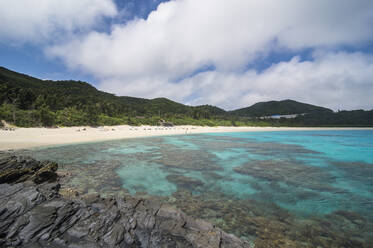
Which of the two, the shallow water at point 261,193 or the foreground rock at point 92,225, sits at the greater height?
the foreground rock at point 92,225

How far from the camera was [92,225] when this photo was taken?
11.7ft

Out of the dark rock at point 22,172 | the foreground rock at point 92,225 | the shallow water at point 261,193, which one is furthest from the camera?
the dark rock at point 22,172

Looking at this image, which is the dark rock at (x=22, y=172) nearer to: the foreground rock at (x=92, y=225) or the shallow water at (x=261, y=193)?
the shallow water at (x=261, y=193)

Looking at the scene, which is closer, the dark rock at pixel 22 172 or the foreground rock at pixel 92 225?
the foreground rock at pixel 92 225

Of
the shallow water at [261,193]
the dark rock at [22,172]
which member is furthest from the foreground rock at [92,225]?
the dark rock at [22,172]

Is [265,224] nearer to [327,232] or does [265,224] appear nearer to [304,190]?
[327,232]

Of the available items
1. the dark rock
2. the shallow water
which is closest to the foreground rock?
the shallow water

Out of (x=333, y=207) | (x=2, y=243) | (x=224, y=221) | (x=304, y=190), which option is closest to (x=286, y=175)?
(x=304, y=190)

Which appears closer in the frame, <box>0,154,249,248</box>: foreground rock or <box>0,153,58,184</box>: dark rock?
<box>0,154,249,248</box>: foreground rock

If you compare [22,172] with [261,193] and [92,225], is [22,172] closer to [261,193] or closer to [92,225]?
[92,225]

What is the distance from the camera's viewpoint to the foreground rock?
123 inches

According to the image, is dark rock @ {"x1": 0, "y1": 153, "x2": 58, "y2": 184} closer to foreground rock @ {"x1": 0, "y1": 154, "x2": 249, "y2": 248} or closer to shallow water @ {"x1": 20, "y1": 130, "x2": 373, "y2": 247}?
shallow water @ {"x1": 20, "y1": 130, "x2": 373, "y2": 247}

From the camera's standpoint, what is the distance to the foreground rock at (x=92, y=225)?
3.14 meters

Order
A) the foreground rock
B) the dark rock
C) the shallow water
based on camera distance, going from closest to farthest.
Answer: the foreground rock
the shallow water
the dark rock
